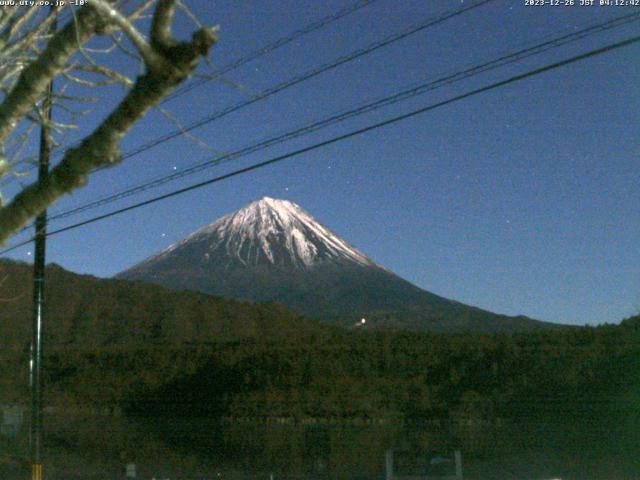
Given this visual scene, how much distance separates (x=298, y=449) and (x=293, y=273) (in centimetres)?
11530

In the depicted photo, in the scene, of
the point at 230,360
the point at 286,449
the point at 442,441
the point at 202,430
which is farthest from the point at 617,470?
the point at 230,360

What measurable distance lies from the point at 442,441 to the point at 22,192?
105 feet

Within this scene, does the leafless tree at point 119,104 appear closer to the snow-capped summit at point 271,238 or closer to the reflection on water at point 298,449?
the reflection on water at point 298,449

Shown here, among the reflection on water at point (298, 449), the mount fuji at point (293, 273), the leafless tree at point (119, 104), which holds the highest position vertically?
the mount fuji at point (293, 273)

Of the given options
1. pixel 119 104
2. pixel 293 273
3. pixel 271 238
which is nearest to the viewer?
pixel 119 104

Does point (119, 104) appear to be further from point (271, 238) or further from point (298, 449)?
point (271, 238)

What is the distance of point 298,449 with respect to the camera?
1394 inches

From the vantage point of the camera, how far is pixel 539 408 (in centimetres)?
4056

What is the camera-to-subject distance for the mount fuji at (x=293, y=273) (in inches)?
4545

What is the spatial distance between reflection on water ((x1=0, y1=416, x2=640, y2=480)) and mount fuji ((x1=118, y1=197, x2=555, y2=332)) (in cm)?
5971

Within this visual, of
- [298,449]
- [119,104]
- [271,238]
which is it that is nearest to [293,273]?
[271,238]

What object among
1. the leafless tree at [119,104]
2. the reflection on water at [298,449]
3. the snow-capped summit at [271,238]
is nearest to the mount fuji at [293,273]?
the snow-capped summit at [271,238]

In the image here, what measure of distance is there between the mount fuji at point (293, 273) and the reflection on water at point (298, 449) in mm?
59706

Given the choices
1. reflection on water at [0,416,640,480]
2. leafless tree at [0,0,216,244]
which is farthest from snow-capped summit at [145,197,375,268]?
leafless tree at [0,0,216,244]
